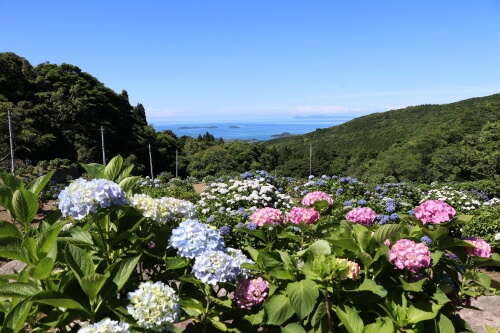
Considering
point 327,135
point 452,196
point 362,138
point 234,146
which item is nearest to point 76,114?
point 234,146

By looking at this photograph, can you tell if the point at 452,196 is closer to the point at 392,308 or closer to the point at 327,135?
the point at 392,308

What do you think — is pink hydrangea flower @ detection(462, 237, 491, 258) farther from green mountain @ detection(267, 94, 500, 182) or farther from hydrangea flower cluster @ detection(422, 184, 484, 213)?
green mountain @ detection(267, 94, 500, 182)

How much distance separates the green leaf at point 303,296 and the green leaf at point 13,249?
0.96 m

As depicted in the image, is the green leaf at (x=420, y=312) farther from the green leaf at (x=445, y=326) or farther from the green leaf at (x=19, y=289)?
the green leaf at (x=19, y=289)

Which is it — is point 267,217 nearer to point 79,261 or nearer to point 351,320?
point 351,320

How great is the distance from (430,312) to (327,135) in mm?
75288

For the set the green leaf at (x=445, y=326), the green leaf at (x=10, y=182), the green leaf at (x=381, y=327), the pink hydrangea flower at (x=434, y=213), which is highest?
the green leaf at (x=10, y=182)

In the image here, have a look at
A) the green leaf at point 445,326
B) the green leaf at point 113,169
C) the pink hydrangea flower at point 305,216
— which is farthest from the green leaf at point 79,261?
the green leaf at point 445,326

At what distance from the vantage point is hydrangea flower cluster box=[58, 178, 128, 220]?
1.42 metres

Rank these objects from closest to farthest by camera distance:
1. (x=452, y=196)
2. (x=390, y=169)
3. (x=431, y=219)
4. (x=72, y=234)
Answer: (x=72, y=234) → (x=431, y=219) → (x=452, y=196) → (x=390, y=169)

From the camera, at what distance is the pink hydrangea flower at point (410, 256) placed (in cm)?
155

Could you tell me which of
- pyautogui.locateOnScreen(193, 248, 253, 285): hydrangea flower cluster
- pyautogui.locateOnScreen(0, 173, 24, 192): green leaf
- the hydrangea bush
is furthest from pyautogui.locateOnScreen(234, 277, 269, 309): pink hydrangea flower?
pyautogui.locateOnScreen(0, 173, 24, 192): green leaf

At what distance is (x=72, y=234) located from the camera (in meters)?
1.63

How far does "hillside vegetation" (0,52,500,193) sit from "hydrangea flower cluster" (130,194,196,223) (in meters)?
12.8
